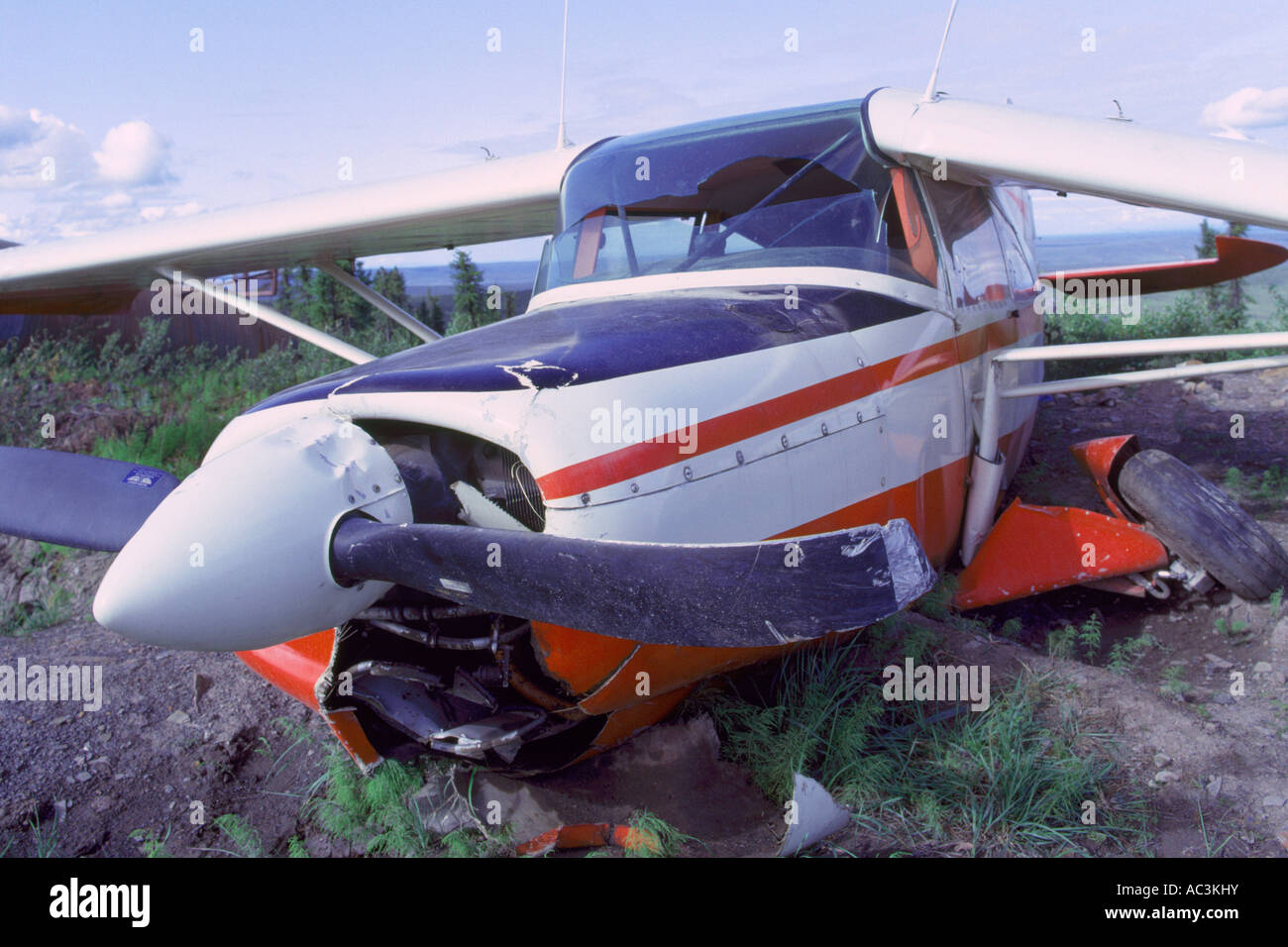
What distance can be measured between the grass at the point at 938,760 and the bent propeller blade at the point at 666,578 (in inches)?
55.9

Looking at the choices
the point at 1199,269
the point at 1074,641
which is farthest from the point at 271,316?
the point at 1199,269

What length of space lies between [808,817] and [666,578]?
116 cm

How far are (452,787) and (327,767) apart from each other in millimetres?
598

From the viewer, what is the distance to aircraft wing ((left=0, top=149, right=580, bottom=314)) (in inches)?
194

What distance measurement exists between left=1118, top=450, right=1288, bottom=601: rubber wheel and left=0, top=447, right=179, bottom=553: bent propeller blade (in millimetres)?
4120

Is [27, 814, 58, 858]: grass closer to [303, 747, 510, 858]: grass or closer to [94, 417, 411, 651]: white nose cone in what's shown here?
[303, 747, 510, 858]: grass

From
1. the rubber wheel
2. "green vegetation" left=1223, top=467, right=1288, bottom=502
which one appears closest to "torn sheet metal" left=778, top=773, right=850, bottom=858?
the rubber wheel

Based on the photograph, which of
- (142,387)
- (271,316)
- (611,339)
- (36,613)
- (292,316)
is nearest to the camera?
(611,339)

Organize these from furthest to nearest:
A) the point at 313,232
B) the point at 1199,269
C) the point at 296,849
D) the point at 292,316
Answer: the point at 292,316 → the point at 1199,269 → the point at 313,232 → the point at 296,849

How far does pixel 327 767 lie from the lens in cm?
342

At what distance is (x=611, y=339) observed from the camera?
247 cm

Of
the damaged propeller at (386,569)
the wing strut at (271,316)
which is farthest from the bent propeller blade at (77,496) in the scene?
the wing strut at (271,316)

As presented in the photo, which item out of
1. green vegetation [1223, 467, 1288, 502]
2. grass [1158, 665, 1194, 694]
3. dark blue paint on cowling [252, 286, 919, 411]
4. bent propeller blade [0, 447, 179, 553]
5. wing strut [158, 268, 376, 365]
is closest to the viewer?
dark blue paint on cowling [252, 286, 919, 411]

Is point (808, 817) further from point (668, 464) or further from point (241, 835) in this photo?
point (241, 835)
